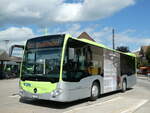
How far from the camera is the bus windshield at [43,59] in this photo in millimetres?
9969

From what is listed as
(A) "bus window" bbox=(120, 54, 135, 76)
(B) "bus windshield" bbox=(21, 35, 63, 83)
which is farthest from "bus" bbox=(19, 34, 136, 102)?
(A) "bus window" bbox=(120, 54, 135, 76)

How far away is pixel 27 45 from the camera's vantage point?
11.3 meters

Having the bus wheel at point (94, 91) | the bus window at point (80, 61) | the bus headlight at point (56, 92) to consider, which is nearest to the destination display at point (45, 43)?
the bus window at point (80, 61)

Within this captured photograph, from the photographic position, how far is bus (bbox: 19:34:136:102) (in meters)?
9.83

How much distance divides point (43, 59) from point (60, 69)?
3.55ft

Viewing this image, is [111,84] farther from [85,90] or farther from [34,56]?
[34,56]

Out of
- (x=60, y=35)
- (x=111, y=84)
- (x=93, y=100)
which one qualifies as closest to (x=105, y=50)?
(x=111, y=84)

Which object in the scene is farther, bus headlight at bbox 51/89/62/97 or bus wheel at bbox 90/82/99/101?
bus wheel at bbox 90/82/99/101

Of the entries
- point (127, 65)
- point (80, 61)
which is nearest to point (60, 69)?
point (80, 61)

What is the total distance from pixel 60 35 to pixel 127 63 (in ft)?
30.4

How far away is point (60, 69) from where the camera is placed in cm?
973

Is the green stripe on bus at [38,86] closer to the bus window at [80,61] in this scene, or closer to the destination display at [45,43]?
the bus window at [80,61]

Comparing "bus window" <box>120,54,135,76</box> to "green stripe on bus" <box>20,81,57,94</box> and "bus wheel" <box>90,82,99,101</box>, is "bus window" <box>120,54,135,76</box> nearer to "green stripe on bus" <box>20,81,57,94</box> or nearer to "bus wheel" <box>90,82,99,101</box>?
"bus wheel" <box>90,82,99,101</box>

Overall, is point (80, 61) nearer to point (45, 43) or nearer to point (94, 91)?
point (45, 43)
